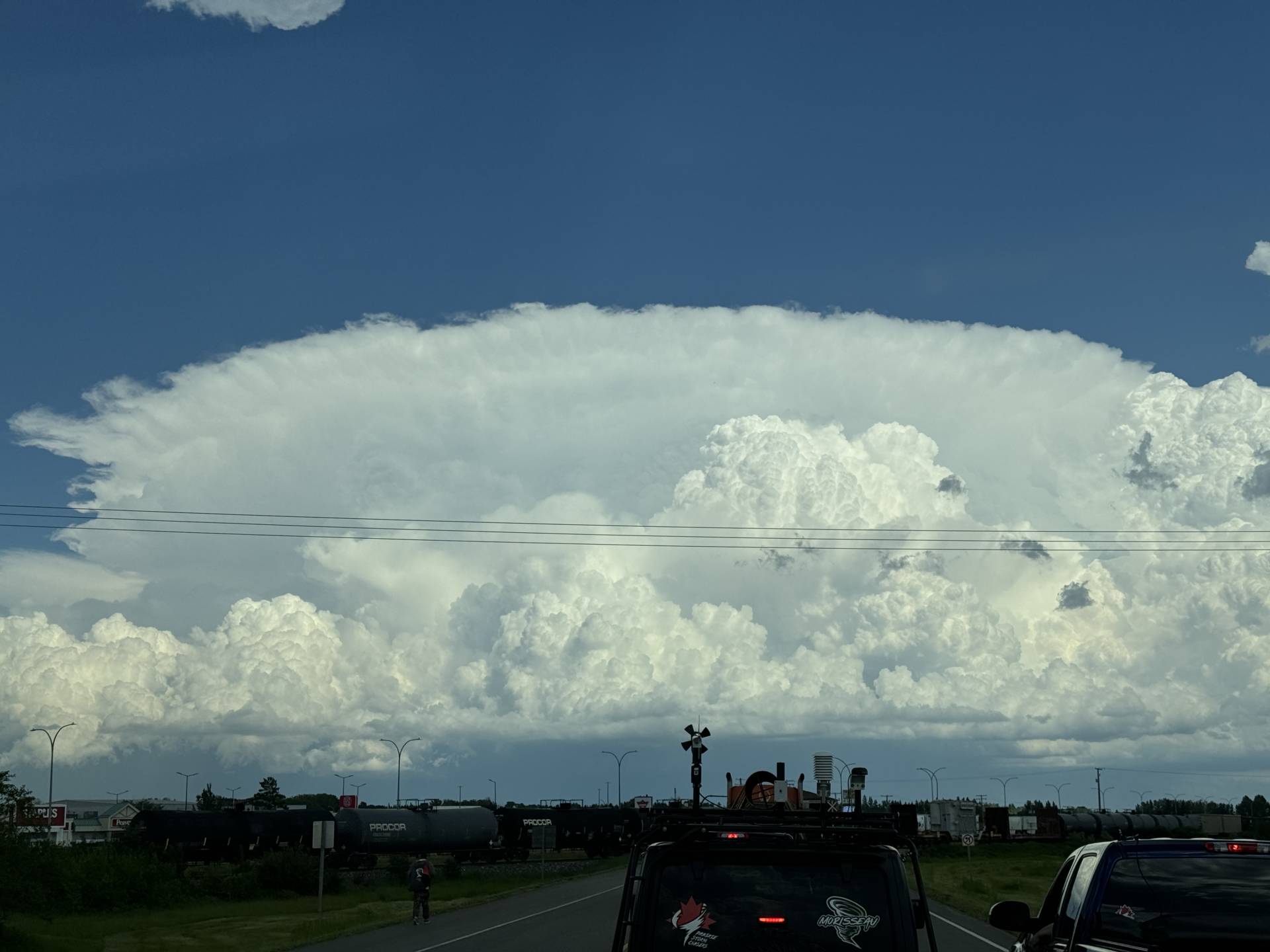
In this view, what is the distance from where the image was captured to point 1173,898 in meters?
8.41

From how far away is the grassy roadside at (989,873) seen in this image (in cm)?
4800

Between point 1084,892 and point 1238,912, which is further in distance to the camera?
point 1084,892

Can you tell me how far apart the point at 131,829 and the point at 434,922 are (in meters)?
35.5

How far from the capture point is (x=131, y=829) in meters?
67.0

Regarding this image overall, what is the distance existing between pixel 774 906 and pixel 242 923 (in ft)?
122

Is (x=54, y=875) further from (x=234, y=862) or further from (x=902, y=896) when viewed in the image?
(x=902, y=896)

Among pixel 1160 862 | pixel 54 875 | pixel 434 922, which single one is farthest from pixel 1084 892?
pixel 54 875

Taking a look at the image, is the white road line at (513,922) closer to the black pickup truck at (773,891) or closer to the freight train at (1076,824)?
the black pickup truck at (773,891)

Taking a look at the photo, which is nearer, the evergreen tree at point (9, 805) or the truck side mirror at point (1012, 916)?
the truck side mirror at point (1012, 916)

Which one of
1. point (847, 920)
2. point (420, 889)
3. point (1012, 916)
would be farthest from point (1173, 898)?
point (420, 889)

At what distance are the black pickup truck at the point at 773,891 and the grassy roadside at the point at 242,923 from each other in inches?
959

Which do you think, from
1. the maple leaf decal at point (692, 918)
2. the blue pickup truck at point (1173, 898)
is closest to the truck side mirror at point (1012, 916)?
the blue pickup truck at point (1173, 898)

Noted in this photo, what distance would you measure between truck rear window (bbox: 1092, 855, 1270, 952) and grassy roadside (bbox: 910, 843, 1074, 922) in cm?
1442

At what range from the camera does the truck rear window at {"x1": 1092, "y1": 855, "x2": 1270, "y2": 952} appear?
805cm
